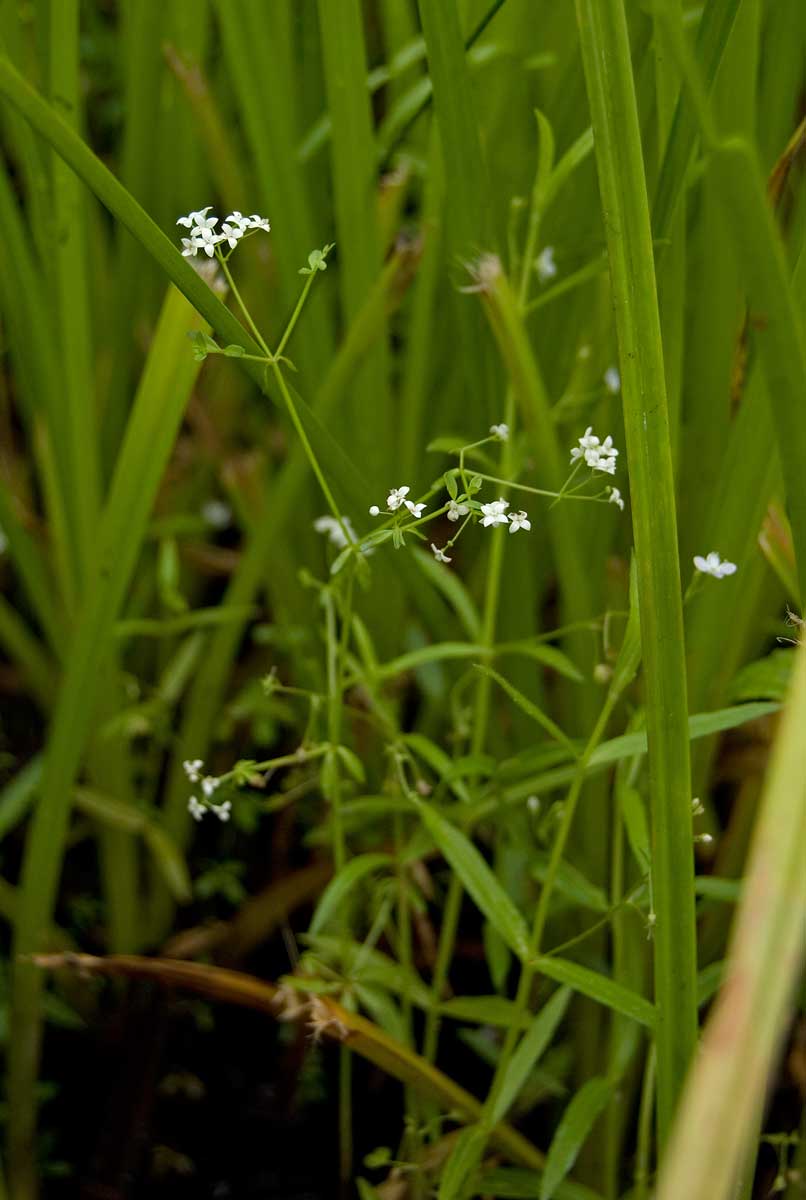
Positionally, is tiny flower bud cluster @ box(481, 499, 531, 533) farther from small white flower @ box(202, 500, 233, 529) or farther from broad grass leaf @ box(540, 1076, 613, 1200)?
small white flower @ box(202, 500, 233, 529)

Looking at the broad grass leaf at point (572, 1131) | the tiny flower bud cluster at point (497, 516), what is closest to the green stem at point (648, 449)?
the tiny flower bud cluster at point (497, 516)

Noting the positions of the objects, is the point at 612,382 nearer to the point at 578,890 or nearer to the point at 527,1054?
the point at 578,890

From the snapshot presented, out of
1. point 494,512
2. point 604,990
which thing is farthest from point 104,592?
point 604,990

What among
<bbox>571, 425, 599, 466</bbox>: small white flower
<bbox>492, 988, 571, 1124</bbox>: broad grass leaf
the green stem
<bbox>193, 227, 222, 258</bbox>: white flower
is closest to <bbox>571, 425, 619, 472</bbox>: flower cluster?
<bbox>571, 425, 599, 466</bbox>: small white flower

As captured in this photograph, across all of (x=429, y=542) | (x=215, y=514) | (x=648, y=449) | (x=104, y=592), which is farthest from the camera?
(x=215, y=514)

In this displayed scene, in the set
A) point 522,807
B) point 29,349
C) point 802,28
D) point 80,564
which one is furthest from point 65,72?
point 522,807

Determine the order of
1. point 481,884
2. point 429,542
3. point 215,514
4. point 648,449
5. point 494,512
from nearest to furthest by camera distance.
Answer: point 648,449
point 494,512
point 481,884
point 429,542
point 215,514

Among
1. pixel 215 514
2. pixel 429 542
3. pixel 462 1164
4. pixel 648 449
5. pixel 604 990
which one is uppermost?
pixel 215 514
